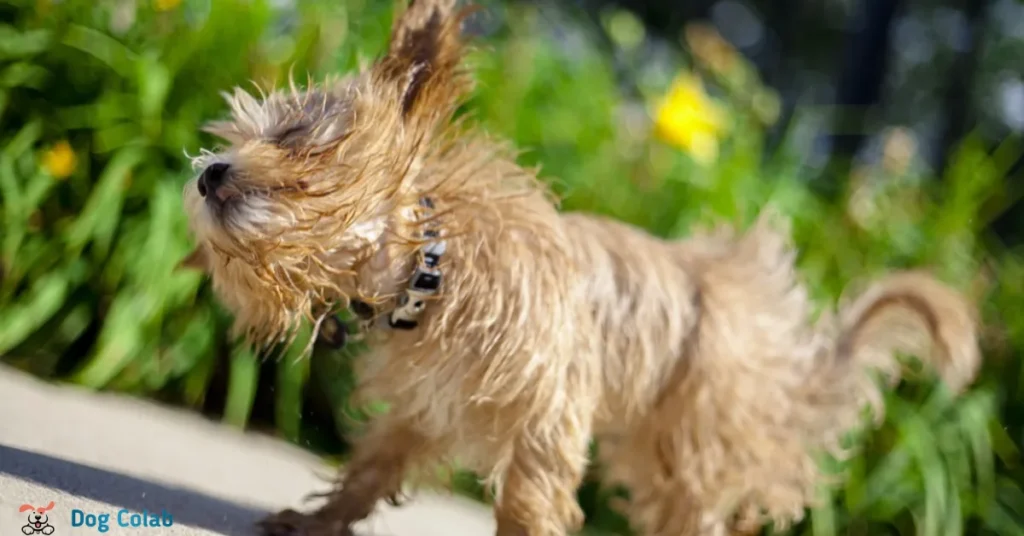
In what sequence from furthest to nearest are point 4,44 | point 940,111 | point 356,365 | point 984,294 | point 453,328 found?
point 940,111 → point 984,294 → point 4,44 → point 356,365 → point 453,328

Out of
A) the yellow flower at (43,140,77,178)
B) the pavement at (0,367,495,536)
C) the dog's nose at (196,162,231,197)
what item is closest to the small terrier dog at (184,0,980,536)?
the dog's nose at (196,162,231,197)

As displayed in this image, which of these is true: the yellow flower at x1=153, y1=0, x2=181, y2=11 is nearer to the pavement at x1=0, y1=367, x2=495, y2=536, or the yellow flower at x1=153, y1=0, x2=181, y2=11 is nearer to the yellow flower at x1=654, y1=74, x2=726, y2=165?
the pavement at x1=0, y1=367, x2=495, y2=536

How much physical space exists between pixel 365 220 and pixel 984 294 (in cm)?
391

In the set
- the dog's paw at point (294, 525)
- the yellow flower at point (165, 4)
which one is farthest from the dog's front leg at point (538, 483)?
the yellow flower at point (165, 4)

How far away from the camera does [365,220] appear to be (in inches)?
91.1

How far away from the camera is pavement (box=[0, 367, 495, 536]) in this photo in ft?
7.79

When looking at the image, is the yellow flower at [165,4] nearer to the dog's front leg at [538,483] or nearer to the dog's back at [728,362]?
the dog's back at [728,362]

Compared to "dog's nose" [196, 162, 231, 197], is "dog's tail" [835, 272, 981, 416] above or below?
above

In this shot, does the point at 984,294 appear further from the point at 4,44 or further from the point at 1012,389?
the point at 4,44

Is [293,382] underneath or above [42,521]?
underneath

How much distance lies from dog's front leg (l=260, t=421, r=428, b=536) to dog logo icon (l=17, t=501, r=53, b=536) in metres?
0.75

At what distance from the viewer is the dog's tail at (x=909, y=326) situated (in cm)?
354

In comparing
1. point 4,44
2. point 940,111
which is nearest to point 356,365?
point 4,44

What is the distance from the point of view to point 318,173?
220 centimetres
